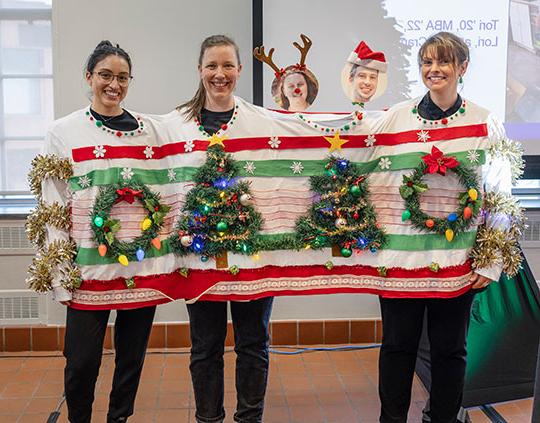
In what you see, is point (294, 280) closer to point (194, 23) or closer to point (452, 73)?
point (452, 73)

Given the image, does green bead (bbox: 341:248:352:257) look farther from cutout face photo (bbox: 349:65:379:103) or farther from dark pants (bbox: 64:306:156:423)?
dark pants (bbox: 64:306:156:423)

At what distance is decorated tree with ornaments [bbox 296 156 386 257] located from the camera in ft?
7.82

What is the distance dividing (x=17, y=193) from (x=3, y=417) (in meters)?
1.40

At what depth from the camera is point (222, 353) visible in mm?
2443

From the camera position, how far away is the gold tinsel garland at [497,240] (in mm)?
2311

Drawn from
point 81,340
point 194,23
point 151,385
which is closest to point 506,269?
point 81,340

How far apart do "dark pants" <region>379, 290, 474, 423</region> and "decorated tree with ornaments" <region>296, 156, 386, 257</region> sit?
0.78 feet

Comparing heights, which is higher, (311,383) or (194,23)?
(194,23)

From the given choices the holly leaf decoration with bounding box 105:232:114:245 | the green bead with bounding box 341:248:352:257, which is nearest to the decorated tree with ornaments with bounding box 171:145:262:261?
the holly leaf decoration with bounding box 105:232:114:245

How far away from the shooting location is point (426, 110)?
2.34 metres

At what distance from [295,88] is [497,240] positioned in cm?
91

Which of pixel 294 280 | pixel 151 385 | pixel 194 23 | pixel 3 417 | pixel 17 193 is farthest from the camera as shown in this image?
pixel 17 193

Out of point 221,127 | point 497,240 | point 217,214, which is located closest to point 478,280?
point 497,240

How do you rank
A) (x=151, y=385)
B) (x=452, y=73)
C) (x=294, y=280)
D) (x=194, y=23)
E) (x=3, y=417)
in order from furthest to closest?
(x=194, y=23)
(x=151, y=385)
(x=3, y=417)
(x=294, y=280)
(x=452, y=73)
